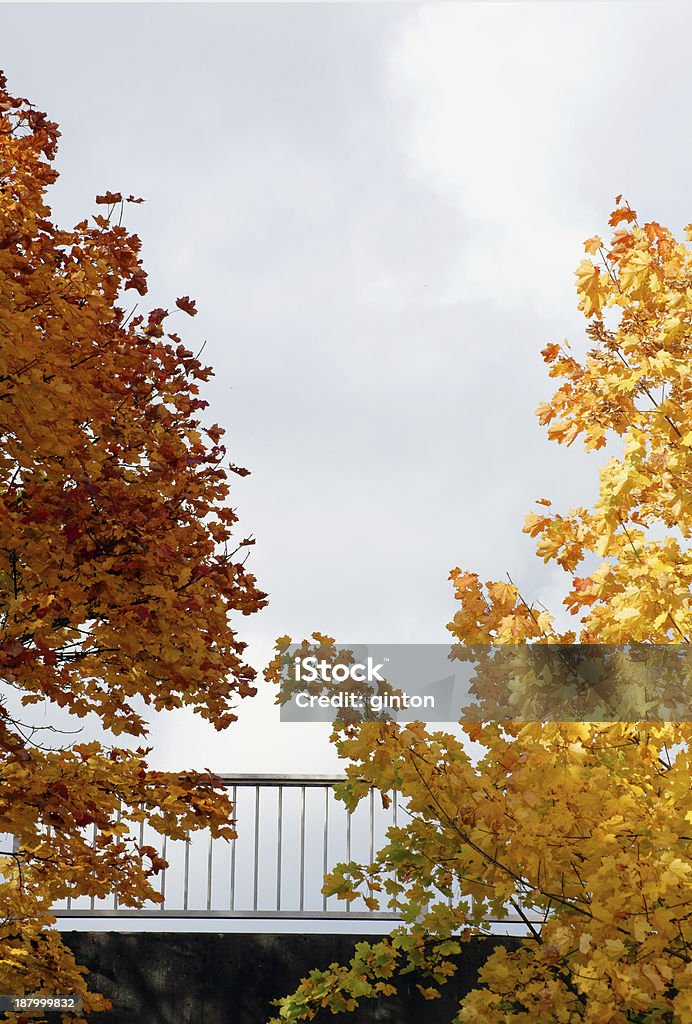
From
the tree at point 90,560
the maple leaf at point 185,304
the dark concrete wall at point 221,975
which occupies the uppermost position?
the maple leaf at point 185,304

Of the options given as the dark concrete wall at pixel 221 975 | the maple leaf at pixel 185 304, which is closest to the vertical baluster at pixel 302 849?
the dark concrete wall at pixel 221 975

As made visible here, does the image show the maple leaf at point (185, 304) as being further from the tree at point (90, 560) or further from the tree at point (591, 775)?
the tree at point (591, 775)

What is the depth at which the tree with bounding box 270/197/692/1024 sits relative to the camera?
4.91 metres

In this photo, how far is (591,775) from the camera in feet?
17.5

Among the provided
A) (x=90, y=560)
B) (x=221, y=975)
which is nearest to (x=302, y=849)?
(x=221, y=975)

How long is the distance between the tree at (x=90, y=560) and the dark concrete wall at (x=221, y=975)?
0.73m

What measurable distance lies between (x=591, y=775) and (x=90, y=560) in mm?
3263

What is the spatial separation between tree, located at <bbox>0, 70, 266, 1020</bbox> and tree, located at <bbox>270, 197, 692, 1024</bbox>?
1.48m

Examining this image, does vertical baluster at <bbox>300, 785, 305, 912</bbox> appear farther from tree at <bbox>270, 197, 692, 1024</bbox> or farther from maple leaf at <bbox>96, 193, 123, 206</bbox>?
maple leaf at <bbox>96, 193, 123, 206</bbox>

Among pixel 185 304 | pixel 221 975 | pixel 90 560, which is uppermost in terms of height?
pixel 185 304

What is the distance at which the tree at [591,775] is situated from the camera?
16.1 ft

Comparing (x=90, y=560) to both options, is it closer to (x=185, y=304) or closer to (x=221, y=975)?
(x=185, y=304)

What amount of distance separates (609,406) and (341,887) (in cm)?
338

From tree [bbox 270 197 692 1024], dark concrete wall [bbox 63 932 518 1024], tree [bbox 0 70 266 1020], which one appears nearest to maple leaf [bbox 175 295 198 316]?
tree [bbox 0 70 266 1020]
